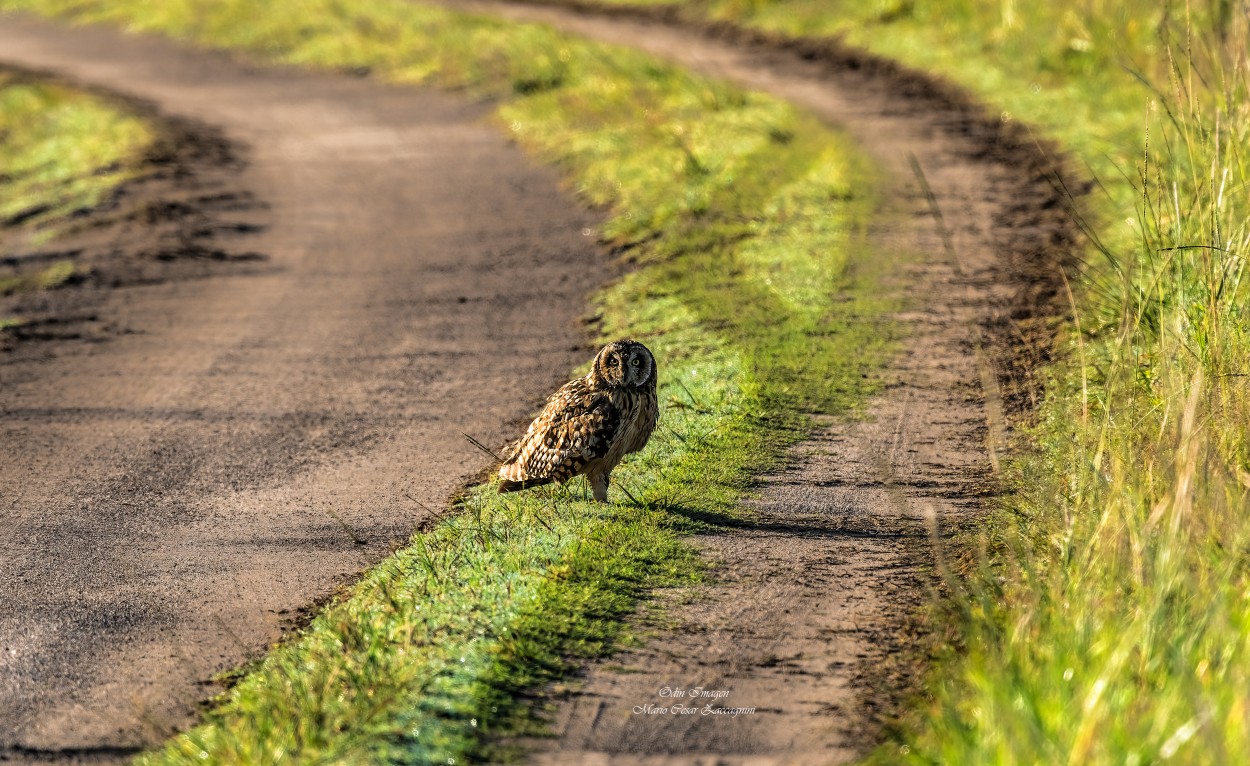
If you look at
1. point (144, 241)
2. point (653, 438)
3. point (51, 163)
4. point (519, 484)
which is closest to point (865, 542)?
point (519, 484)

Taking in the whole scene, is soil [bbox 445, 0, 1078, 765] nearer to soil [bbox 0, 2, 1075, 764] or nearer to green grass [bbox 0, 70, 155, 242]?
soil [bbox 0, 2, 1075, 764]

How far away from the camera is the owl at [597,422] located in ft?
23.0

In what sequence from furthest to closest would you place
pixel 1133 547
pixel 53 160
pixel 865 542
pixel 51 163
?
pixel 53 160 < pixel 51 163 < pixel 865 542 < pixel 1133 547

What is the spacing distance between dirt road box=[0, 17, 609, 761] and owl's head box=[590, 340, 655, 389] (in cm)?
136

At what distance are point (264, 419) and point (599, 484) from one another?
331 centimetres

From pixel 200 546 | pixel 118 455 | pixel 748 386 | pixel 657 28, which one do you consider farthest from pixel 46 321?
pixel 657 28

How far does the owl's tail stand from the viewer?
23.8 ft

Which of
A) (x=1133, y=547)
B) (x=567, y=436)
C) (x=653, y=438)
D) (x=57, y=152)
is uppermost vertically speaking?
Answer: (x=1133, y=547)

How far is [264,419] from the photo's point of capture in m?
9.80

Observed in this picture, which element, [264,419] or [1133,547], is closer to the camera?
[1133,547]

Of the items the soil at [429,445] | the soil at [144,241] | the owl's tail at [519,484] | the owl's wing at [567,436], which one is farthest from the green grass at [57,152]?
the owl's wing at [567,436]

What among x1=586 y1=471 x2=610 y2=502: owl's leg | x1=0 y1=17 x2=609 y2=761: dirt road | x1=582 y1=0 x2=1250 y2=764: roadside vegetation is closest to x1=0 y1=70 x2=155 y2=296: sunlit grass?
x1=0 y1=17 x2=609 y2=761: dirt road

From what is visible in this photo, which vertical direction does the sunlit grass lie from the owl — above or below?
below

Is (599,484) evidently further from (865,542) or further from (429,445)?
(429,445)
